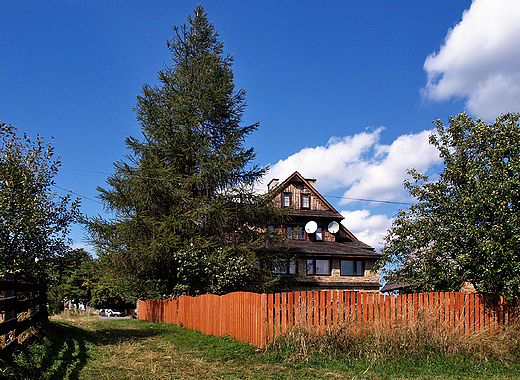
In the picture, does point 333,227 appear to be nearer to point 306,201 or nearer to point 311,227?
point 311,227

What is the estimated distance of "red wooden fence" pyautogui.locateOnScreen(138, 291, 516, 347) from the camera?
987cm

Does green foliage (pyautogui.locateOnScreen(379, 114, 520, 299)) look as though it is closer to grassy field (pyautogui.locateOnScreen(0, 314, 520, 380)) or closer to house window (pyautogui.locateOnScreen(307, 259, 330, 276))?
grassy field (pyautogui.locateOnScreen(0, 314, 520, 380))

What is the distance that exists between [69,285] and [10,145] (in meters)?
36.9

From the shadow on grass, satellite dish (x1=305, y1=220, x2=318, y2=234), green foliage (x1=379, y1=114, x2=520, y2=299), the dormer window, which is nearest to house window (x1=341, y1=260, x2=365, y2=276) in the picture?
satellite dish (x1=305, y1=220, x2=318, y2=234)

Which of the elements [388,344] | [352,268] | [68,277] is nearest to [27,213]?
[388,344]

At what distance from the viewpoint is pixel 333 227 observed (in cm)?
3122

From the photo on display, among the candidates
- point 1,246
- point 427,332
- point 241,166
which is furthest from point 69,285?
point 427,332

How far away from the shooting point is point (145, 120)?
79.4 ft

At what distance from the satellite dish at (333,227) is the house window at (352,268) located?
7.92 ft

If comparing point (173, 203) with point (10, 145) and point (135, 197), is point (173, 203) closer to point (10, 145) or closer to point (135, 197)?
point (135, 197)

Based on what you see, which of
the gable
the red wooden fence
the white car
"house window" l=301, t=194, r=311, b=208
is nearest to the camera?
the red wooden fence

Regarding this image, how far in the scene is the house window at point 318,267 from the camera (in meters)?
29.3

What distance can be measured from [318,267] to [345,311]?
64.3 ft

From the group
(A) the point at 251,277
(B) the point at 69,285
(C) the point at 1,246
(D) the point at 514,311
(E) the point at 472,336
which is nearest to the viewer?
(C) the point at 1,246
